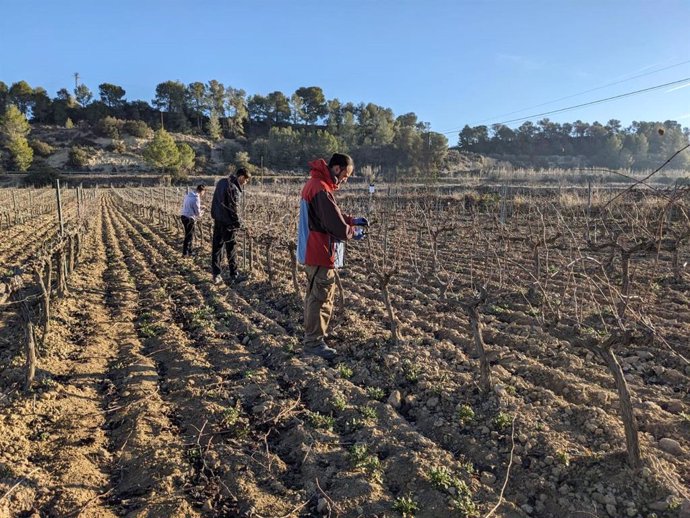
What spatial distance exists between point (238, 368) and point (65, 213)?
18.6m

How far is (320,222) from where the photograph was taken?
390cm

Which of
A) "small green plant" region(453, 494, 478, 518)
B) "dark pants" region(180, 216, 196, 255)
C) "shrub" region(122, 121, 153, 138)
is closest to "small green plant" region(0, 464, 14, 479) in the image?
"small green plant" region(453, 494, 478, 518)

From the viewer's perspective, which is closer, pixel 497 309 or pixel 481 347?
pixel 481 347

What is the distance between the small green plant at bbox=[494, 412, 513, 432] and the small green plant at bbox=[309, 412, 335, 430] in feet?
3.54

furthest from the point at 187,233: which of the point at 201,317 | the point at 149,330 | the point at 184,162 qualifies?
the point at 184,162

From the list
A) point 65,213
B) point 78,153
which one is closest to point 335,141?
point 78,153

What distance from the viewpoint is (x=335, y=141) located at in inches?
2068

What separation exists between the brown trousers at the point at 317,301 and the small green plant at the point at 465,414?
1497 millimetres

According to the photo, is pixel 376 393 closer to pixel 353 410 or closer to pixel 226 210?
pixel 353 410

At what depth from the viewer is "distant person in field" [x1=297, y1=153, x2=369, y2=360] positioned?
12.5 ft

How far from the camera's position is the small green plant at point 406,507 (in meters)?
2.32

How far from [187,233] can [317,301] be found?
569cm

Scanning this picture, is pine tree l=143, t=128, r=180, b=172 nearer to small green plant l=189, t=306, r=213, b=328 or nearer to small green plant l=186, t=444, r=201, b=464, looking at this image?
small green plant l=189, t=306, r=213, b=328

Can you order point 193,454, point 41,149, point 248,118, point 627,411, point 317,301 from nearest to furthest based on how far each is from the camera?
1. point 627,411
2. point 193,454
3. point 317,301
4. point 41,149
5. point 248,118
